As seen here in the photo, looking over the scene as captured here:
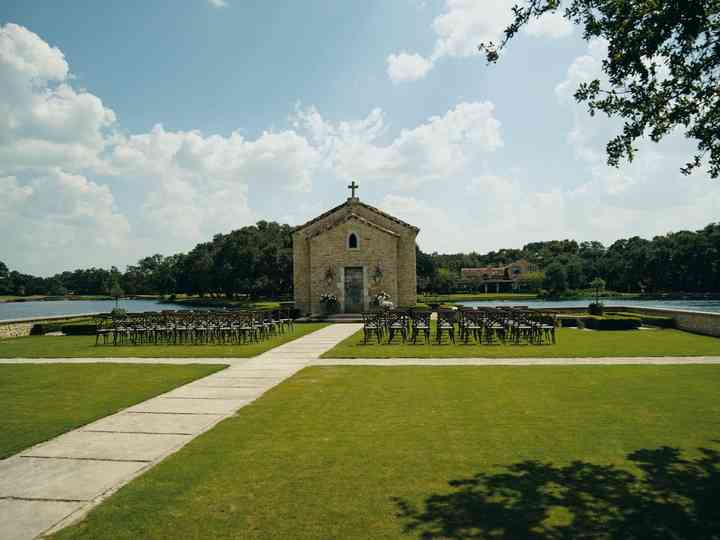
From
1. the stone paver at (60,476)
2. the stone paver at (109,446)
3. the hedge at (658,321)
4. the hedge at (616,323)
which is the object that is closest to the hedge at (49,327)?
the stone paver at (109,446)

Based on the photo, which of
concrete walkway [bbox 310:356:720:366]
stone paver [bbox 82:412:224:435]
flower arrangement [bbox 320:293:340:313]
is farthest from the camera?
flower arrangement [bbox 320:293:340:313]

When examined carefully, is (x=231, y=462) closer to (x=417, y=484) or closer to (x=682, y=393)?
(x=417, y=484)

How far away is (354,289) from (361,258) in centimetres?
202

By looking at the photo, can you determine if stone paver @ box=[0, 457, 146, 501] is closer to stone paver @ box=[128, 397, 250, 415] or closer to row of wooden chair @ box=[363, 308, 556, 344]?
stone paver @ box=[128, 397, 250, 415]

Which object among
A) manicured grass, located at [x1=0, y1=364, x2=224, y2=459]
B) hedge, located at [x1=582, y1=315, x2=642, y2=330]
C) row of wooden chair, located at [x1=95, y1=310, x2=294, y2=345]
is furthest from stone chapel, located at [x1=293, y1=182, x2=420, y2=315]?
manicured grass, located at [x1=0, y1=364, x2=224, y2=459]

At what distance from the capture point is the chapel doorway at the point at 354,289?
30703 millimetres

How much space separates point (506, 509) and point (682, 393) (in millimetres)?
6497

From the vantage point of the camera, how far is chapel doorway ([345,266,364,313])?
30.7m

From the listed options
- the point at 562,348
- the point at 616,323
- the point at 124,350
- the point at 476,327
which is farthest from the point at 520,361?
the point at 124,350

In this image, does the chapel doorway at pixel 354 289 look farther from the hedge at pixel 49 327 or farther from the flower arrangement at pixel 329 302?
the hedge at pixel 49 327

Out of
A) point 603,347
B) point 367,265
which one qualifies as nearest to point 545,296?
point 367,265

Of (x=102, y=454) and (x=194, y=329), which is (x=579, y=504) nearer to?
(x=102, y=454)

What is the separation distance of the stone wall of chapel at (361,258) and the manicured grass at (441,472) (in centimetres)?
2133

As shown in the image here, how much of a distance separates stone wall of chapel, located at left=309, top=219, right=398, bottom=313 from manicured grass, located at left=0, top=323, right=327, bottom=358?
413 inches
